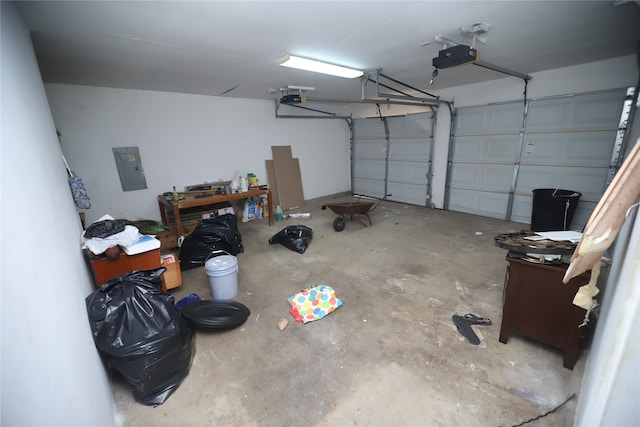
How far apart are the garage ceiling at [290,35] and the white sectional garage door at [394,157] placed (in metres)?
2.19

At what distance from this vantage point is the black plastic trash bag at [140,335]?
148 centimetres

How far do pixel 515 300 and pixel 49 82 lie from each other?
5.88 metres

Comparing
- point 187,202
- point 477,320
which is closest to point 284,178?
point 187,202

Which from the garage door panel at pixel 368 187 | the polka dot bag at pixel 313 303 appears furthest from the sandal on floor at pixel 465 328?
the garage door panel at pixel 368 187

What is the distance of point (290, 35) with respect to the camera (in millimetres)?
2354

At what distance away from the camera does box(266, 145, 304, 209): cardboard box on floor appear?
19.6ft

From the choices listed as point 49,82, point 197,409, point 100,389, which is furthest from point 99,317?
point 49,82

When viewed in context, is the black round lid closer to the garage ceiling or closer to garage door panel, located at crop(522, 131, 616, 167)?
the garage ceiling

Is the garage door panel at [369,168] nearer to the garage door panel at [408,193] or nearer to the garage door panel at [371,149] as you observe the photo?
the garage door panel at [371,149]

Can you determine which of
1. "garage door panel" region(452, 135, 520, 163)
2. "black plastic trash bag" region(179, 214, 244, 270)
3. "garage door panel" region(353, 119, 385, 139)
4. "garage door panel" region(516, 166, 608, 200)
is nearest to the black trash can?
"garage door panel" region(516, 166, 608, 200)

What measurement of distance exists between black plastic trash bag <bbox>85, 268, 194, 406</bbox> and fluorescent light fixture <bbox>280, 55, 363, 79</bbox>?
2.63 meters

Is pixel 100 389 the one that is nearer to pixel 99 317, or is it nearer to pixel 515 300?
pixel 99 317

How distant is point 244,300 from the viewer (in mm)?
2621

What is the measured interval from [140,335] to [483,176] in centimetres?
562
